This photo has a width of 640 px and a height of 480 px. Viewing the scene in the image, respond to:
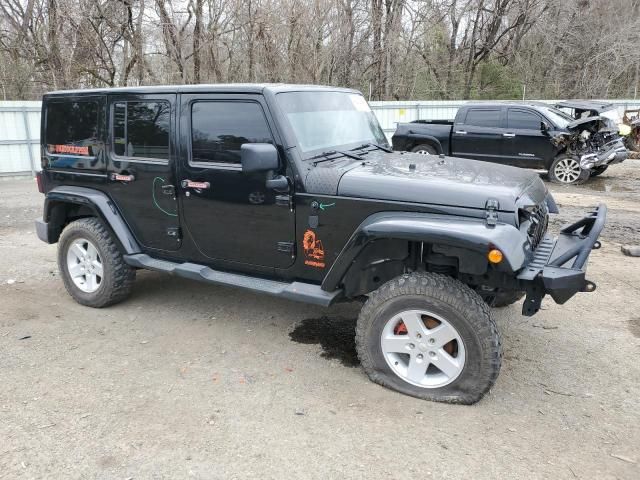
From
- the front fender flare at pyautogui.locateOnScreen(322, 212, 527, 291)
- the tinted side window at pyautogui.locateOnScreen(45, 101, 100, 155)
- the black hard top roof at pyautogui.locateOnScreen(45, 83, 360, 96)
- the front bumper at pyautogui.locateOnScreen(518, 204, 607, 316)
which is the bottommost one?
the front bumper at pyautogui.locateOnScreen(518, 204, 607, 316)

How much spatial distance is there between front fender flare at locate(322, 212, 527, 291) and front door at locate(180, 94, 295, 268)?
593mm

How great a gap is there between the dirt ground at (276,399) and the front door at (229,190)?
2.67 feet

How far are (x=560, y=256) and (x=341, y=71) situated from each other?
19493 millimetres

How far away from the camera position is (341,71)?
21516mm

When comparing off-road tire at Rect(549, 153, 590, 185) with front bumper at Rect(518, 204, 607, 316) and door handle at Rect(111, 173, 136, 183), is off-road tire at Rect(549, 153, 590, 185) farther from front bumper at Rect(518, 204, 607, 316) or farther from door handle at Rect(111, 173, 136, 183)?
door handle at Rect(111, 173, 136, 183)

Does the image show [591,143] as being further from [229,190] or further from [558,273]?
[229,190]

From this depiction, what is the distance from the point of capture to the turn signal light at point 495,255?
2.92m

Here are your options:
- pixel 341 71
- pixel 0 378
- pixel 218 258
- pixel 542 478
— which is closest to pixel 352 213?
pixel 218 258

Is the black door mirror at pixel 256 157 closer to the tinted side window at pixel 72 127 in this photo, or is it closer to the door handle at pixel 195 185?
the door handle at pixel 195 185

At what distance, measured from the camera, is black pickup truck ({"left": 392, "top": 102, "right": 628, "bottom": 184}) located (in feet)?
36.8

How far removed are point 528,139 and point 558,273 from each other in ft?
30.4

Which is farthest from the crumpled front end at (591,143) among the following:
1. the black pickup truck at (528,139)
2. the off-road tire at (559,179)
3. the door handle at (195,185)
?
the door handle at (195,185)

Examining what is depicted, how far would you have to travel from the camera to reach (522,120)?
11.7m

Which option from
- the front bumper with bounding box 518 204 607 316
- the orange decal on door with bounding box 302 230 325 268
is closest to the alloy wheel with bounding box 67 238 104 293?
the orange decal on door with bounding box 302 230 325 268
